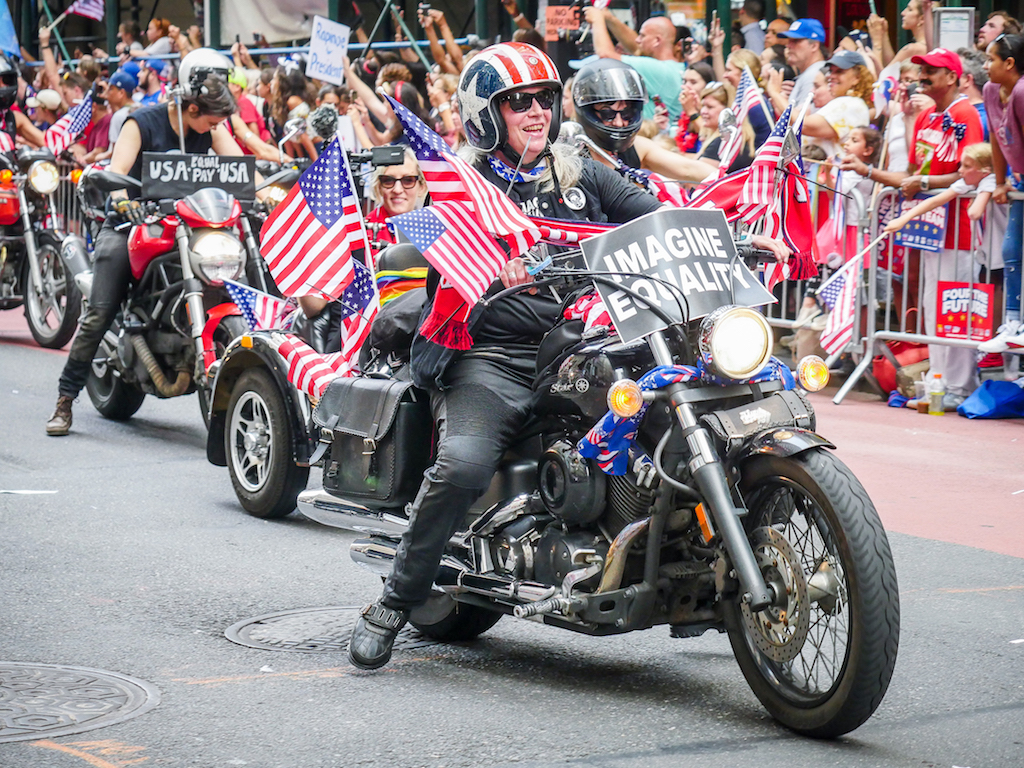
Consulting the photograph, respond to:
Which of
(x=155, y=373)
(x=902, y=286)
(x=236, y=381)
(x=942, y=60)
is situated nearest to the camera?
(x=236, y=381)

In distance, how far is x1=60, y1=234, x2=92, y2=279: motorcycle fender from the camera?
11.3m

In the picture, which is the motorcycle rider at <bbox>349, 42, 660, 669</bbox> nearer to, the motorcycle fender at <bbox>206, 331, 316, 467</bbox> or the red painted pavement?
the motorcycle fender at <bbox>206, 331, 316, 467</bbox>

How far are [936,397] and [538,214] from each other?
19.9ft

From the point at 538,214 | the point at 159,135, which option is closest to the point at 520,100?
the point at 538,214

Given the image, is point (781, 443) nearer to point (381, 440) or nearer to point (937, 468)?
point (381, 440)

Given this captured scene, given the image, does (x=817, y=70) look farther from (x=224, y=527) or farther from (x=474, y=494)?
(x=474, y=494)

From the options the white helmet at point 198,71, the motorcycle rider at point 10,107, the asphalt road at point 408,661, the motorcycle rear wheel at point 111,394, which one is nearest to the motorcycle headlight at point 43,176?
the motorcycle rider at point 10,107

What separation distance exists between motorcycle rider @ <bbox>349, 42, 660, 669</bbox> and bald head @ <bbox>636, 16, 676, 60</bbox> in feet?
28.2

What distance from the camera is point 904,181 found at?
10516 mm

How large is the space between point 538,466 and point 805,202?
133 cm

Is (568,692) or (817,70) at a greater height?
(817,70)

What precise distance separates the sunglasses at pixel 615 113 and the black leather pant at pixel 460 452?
283cm

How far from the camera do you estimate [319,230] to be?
5.88 meters

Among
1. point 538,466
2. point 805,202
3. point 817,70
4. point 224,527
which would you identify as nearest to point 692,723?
point 538,466
